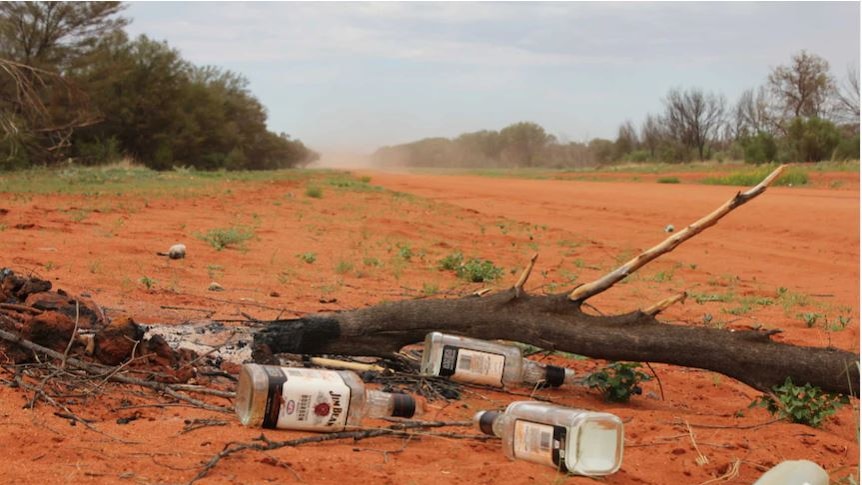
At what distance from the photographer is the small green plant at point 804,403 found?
4336 mm

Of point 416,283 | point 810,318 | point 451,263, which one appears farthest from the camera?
point 451,263

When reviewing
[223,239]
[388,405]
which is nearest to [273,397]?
[388,405]

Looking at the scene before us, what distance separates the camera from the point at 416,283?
8.70 metres

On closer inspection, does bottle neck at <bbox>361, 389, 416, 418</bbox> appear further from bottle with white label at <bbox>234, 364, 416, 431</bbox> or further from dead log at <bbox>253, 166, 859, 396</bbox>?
dead log at <bbox>253, 166, 859, 396</bbox>

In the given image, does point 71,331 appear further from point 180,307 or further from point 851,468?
point 851,468

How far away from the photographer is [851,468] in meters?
3.73

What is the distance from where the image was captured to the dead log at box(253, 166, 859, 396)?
14.3 feet

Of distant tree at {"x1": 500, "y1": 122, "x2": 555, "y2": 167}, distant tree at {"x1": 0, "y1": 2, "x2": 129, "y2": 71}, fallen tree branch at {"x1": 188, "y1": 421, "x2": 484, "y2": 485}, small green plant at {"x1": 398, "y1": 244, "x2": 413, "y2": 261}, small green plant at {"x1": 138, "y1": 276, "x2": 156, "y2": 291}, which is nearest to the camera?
fallen tree branch at {"x1": 188, "y1": 421, "x2": 484, "y2": 485}

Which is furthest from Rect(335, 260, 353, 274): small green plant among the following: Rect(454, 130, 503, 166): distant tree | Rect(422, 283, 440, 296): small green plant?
Rect(454, 130, 503, 166): distant tree

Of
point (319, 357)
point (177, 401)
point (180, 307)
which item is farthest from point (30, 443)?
point (180, 307)

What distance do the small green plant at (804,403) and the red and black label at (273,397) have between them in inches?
79.1

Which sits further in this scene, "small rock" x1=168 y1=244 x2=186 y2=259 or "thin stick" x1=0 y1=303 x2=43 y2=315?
"small rock" x1=168 y1=244 x2=186 y2=259

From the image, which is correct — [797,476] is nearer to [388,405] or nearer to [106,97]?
[388,405]

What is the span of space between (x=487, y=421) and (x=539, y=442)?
0.31 m
